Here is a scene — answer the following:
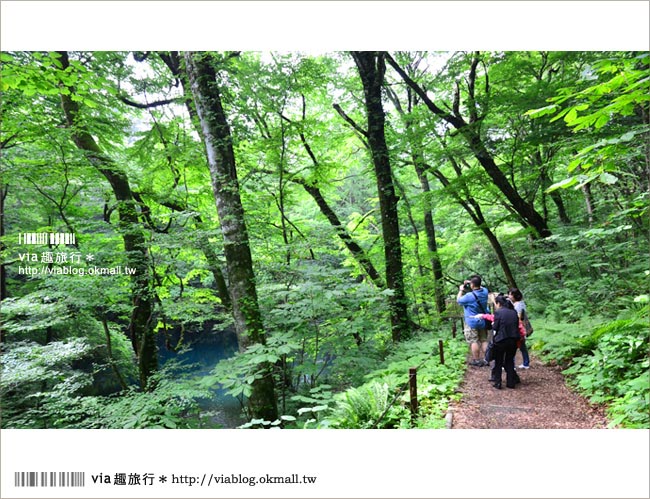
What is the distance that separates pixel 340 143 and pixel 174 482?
24.2ft

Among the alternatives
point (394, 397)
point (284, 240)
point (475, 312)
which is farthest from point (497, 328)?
point (284, 240)

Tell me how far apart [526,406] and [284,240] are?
392 centimetres

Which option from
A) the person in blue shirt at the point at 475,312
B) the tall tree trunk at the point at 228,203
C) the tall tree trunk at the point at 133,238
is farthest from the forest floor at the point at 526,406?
the tall tree trunk at the point at 133,238

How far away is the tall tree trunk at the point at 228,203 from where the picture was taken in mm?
4148

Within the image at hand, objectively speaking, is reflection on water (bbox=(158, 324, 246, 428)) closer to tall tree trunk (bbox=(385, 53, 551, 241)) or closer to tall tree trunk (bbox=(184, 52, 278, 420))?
tall tree trunk (bbox=(184, 52, 278, 420))

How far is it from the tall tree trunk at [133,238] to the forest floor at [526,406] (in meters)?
4.24

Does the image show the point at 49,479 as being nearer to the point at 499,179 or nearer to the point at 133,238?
the point at 133,238

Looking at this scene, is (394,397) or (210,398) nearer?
(394,397)

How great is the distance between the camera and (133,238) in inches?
194

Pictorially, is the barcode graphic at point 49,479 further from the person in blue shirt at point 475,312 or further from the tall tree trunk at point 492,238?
the tall tree trunk at point 492,238

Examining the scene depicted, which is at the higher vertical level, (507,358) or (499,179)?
(499,179)

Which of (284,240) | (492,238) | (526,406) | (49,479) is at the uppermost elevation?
(284,240)

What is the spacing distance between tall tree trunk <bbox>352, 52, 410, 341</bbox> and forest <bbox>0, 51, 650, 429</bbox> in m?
0.04

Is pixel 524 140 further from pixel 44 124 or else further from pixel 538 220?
pixel 44 124
